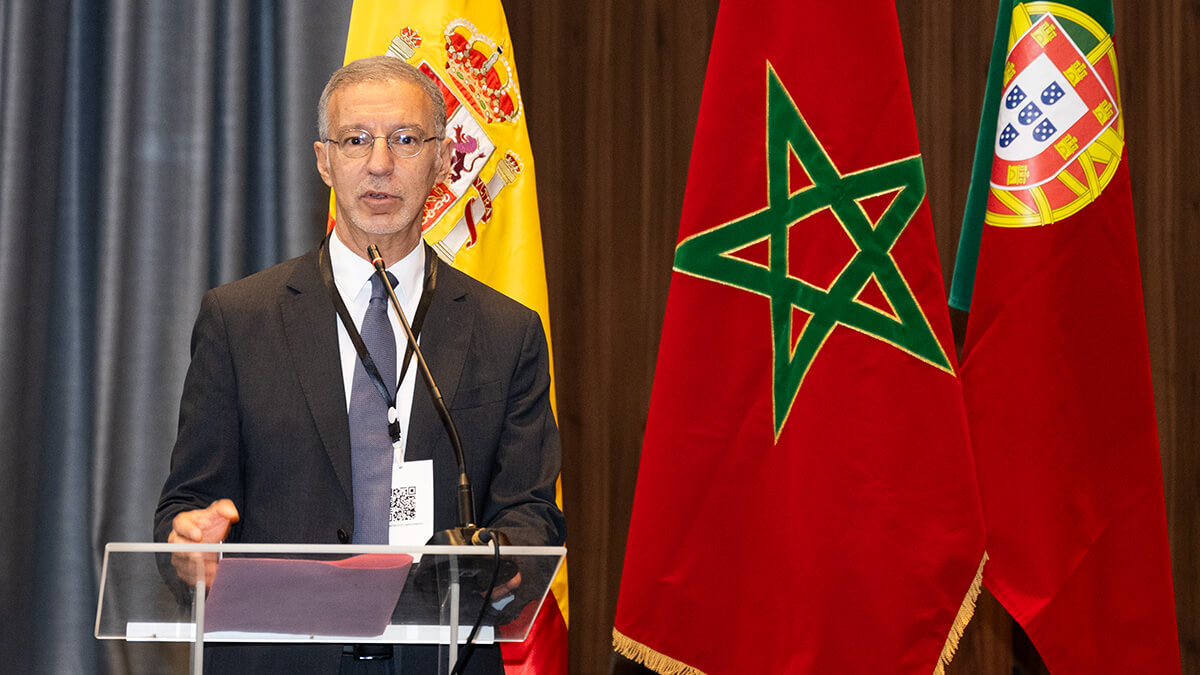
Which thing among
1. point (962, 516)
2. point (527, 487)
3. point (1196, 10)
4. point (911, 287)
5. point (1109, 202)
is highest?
point (1196, 10)

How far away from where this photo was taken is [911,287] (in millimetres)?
2484

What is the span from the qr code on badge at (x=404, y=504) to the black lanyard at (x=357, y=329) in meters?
0.09

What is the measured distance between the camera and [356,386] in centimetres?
180

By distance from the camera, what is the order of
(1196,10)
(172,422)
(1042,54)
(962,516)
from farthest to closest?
1. (1196,10)
2. (172,422)
3. (1042,54)
4. (962,516)

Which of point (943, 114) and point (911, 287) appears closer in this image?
point (911, 287)

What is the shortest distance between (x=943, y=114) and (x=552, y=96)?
3.79ft

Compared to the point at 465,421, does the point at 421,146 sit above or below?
above

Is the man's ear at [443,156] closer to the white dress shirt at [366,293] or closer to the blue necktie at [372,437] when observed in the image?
the white dress shirt at [366,293]

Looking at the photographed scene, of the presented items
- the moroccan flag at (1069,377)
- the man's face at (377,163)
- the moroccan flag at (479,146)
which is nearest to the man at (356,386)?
the man's face at (377,163)

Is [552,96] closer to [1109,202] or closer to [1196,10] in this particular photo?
[1109,202]

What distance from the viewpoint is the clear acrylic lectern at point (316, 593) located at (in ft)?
4.06

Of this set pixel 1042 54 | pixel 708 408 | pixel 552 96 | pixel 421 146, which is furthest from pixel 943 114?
pixel 421 146

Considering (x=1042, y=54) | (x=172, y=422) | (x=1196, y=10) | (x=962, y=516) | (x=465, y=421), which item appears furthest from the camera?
(x=1196, y=10)

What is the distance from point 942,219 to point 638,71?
994 mm
